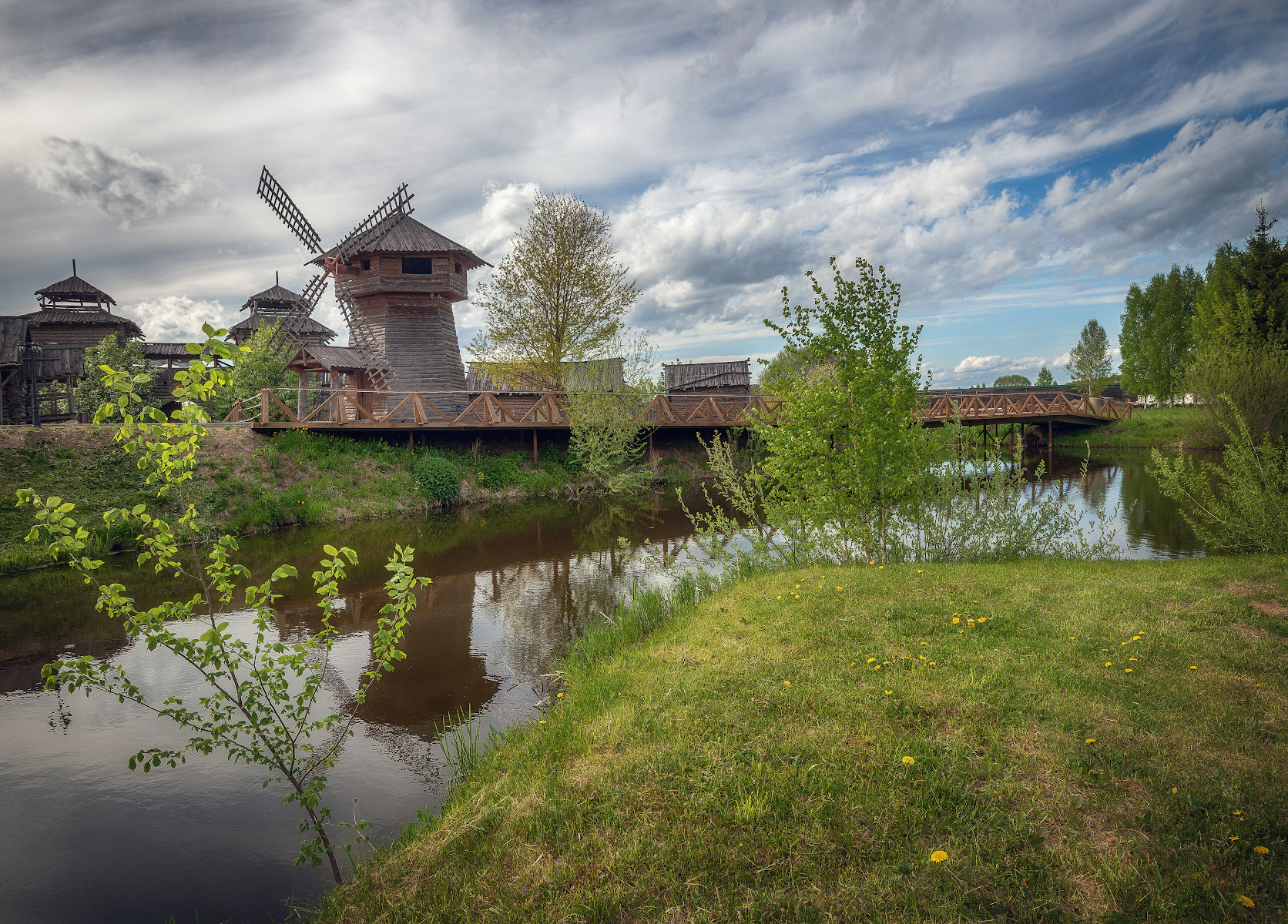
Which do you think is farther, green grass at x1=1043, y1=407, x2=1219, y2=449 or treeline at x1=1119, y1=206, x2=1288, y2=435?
green grass at x1=1043, y1=407, x2=1219, y2=449

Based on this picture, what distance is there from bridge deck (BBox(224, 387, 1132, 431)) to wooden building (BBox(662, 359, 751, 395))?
3.89m

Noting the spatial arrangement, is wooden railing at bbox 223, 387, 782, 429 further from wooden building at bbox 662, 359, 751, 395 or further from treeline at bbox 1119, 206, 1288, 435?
treeline at bbox 1119, 206, 1288, 435

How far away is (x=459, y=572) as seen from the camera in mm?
13031

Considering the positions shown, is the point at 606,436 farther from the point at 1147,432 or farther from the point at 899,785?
the point at 1147,432

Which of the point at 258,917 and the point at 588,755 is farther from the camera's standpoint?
the point at 588,755

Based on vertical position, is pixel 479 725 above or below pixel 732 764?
below

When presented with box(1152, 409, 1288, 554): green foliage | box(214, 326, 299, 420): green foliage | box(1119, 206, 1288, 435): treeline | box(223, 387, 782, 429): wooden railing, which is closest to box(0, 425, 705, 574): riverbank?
box(223, 387, 782, 429): wooden railing

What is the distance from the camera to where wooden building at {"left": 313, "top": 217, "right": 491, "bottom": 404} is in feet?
83.5

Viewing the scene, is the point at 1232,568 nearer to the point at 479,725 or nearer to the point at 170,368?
the point at 479,725

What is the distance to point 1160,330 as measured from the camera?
42.3 metres

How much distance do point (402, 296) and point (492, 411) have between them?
6401 millimetres

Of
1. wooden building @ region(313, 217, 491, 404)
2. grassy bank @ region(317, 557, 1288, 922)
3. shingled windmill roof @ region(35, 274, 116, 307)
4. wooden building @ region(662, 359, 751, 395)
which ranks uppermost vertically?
shingled windmill roof @ region(35, 274, 116, 307)

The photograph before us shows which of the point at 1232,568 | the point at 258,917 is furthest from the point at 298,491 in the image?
the point at 1232,568

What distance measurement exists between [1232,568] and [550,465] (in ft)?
68.9
